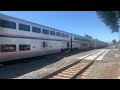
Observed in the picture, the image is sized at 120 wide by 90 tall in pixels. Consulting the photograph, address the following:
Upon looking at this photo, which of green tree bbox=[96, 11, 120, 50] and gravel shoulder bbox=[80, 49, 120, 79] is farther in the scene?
green tree bbox=[96, 11, 120, 50]

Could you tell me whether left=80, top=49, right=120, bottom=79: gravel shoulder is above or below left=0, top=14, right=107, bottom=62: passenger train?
below

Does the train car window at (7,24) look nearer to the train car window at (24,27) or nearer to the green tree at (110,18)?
the train car window at (24,27)

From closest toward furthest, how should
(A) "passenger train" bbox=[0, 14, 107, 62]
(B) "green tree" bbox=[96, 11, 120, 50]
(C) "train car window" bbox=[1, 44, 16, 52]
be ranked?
(C) "train car window" bbox=[1, 44, 16, 52], (A) "passenger train" bbox=[0, 14, 107, 62], (B) "green tree" bbox=[96, 11, 120, 50]

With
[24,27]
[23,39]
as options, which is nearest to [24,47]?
[23,39]

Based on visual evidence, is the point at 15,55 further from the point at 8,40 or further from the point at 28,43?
the point at 28,43

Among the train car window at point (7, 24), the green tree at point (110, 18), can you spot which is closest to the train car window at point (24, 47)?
the train car window at point (7, 24)

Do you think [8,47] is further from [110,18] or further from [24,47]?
[110,18]

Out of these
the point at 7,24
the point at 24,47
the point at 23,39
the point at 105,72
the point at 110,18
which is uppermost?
the point at 110,18

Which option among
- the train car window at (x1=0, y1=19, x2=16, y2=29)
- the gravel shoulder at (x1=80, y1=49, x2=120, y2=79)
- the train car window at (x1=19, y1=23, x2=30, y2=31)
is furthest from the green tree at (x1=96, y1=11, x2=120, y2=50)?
the train car window at (x1=0, y1=19, x2=16, y2=29)

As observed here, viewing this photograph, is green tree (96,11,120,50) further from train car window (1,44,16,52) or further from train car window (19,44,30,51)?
train car window (1,44,16,52)

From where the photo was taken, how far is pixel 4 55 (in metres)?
14.8
